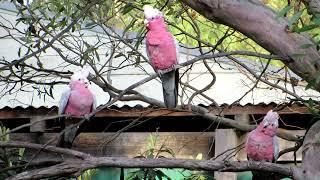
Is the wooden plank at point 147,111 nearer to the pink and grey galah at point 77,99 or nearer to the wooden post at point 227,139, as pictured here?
the wooden post at point 227,139

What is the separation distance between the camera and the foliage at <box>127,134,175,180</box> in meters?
4.26

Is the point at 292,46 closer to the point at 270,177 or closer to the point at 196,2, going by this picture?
the point at 196,2

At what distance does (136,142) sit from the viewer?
4.87m

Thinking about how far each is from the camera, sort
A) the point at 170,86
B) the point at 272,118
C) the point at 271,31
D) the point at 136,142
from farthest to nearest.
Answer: the point at 136,142, the point at 272,118, the point at 170,86, the point at 271,31

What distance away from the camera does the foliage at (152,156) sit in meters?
4.26

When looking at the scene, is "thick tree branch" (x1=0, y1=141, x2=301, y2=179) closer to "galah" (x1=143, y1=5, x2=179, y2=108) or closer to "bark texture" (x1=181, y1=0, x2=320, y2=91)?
"bark texture" (x1=181, y1=0, x2=320, y2=91)

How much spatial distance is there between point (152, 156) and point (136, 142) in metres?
0.57

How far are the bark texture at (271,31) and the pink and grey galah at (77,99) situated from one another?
1.16 meters

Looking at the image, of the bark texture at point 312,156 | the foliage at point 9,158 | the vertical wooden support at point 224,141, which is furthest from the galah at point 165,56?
the vertical wooden support at point 224,141

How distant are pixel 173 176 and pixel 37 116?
1253mm

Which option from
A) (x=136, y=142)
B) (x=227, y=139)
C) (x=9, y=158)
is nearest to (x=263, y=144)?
(x=227, y=139)

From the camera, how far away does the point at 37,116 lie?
4574mm

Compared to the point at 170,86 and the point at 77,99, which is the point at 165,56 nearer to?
the point at 170,86

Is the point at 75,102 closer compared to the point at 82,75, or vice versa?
the point at 82,75
